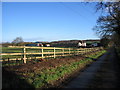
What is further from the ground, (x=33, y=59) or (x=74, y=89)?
(x=33, y=59)

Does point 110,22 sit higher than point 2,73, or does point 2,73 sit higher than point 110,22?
point 110,22

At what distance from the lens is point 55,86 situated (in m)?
6.42

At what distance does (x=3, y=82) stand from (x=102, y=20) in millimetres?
23596

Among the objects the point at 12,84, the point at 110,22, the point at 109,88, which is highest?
the point at 110,22

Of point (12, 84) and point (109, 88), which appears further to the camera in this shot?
point (109, 88)

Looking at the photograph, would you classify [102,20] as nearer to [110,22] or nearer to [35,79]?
[110,22]

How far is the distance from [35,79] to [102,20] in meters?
22.2

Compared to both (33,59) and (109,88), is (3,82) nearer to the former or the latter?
(109,88)

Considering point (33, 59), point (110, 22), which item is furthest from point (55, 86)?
point (110, 22)

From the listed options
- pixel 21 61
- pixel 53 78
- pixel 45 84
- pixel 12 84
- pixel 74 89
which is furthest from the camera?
pixel 21 61

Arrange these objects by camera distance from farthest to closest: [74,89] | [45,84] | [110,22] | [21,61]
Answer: [110,22] < [21,61] < [45,84] < [74,89]

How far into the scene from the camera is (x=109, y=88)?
6.15 m

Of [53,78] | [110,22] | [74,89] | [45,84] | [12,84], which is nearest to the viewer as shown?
[12,84]

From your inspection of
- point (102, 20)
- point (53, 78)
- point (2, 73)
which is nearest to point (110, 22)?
point (102, 20)
